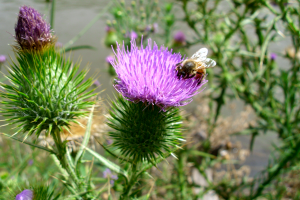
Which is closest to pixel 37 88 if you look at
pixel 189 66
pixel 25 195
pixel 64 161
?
pixel 64 161

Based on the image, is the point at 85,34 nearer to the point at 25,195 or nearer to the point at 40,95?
the point at 40,95

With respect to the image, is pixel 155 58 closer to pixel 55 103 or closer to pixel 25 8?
pixel 55 103

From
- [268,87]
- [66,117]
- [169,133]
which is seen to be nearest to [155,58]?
[169,133]

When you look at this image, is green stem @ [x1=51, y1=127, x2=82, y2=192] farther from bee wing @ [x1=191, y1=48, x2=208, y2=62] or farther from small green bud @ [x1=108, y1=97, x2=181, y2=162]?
bee wing @ [x1=191, y1=48, x2=208, y2=62]

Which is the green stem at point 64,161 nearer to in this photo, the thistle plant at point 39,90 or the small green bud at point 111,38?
the thistle plant at point 39,90

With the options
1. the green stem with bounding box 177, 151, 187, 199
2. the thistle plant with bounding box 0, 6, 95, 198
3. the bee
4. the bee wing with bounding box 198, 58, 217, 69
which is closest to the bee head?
the bee
